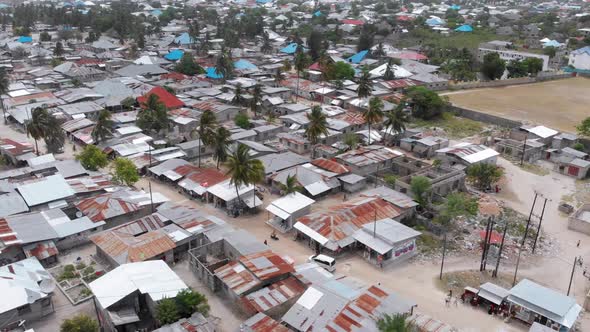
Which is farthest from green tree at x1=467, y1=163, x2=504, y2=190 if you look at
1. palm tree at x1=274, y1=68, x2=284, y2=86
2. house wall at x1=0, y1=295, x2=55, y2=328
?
palm tree at x1=274, y1=68, x2=284, y2=86

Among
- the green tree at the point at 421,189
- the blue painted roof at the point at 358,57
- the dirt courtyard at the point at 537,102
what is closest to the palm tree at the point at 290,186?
the green tree at the point at 421,189

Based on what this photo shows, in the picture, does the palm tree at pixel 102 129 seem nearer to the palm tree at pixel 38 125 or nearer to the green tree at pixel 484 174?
the palm tree at pixel 38 125

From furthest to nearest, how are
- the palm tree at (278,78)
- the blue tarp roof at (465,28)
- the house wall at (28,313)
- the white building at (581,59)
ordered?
1. the blue tarp roof at (465,28)
2. the white building at (581,59)
3. the palm tree at (278,78)
4. the house wall at (28,313)

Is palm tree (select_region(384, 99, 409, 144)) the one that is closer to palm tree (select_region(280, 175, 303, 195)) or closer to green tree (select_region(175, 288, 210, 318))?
palm tree (select_region(280, 175, 303, 195))

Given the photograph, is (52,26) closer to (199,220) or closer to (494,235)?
(199,220)

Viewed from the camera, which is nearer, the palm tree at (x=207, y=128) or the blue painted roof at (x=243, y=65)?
the palm tree at (x=207, y=128)

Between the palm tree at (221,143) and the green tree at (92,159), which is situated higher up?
the palm tree at (221,143)

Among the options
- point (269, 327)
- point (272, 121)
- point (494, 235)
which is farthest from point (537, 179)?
point (269, 327)

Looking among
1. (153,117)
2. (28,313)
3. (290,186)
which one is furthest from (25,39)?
(28,313)

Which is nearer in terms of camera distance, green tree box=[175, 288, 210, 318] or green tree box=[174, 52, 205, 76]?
green tree box=[175, 288, 210, 318]
